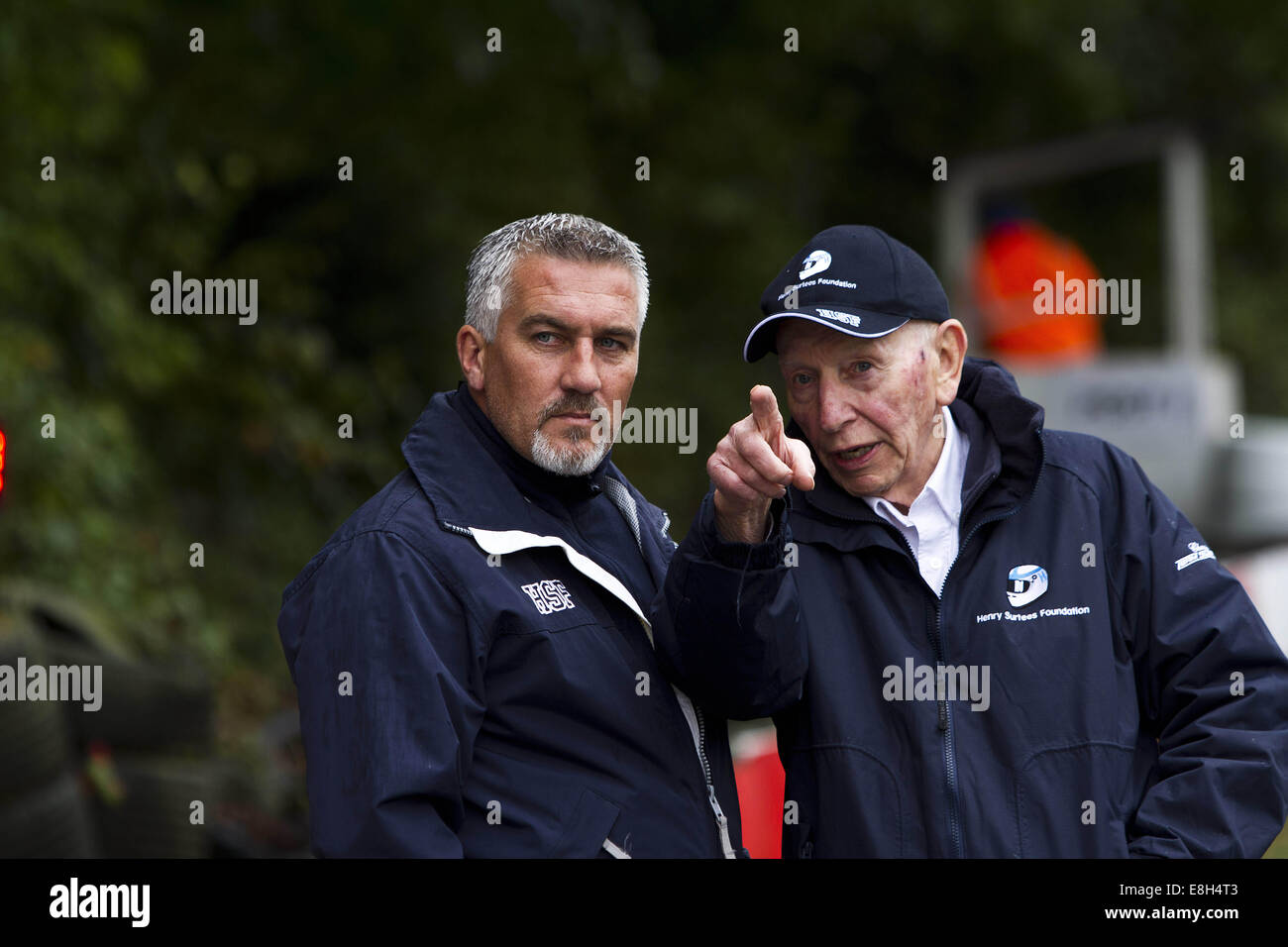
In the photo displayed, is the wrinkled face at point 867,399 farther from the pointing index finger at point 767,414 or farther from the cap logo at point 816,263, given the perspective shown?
the pointing index finger at point 767,414

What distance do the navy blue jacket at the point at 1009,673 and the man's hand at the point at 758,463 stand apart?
0.10 meters

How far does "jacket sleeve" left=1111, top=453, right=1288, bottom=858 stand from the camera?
2.65 metres

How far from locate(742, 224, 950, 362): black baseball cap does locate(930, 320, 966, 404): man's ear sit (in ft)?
0.09

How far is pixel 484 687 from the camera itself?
2.58 m

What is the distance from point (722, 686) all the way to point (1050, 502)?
718 millimetres

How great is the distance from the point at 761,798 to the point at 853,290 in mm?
2585

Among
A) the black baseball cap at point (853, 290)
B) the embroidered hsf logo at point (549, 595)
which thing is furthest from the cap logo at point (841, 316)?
the embroidered hsf logo at point (549, 595)

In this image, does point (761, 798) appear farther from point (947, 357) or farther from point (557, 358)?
point (557, 358)

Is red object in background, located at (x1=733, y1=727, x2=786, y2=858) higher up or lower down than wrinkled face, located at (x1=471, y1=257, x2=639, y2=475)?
lower down

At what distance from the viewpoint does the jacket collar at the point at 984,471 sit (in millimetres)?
2855

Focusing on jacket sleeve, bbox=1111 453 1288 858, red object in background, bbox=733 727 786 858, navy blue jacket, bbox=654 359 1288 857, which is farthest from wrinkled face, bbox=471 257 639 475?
red object in background, bbox=733 727 786 858

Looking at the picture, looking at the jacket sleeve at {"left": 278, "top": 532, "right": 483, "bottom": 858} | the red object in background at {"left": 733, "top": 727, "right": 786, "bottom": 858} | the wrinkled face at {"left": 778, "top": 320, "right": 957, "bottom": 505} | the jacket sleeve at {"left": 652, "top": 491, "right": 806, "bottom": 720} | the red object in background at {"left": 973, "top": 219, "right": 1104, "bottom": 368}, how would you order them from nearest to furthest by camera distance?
1. the jacket sleeve at {"left": 278, "top": 532, "right": 483, "bottom": 858}
2. the jacket sleeve at {"left": 652, "top": 491, "right": 806, "bottom": 720}
3. the wrinkled face at {"left": 778, "top": 320, "right": 957, "bottom": 505}
4. the red object in background at {"left": 733, "top": 727, "right": 786, "bottom": 858}
5. the red object in background at {"left": 973, "top": 219, "right": 1104, "bottom": 368}

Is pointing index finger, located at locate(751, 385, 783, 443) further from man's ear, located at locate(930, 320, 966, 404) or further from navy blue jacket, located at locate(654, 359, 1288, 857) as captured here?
man's ear, located at locate(930, 320, 966, 404)

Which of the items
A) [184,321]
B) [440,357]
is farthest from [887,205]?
[184,321]
